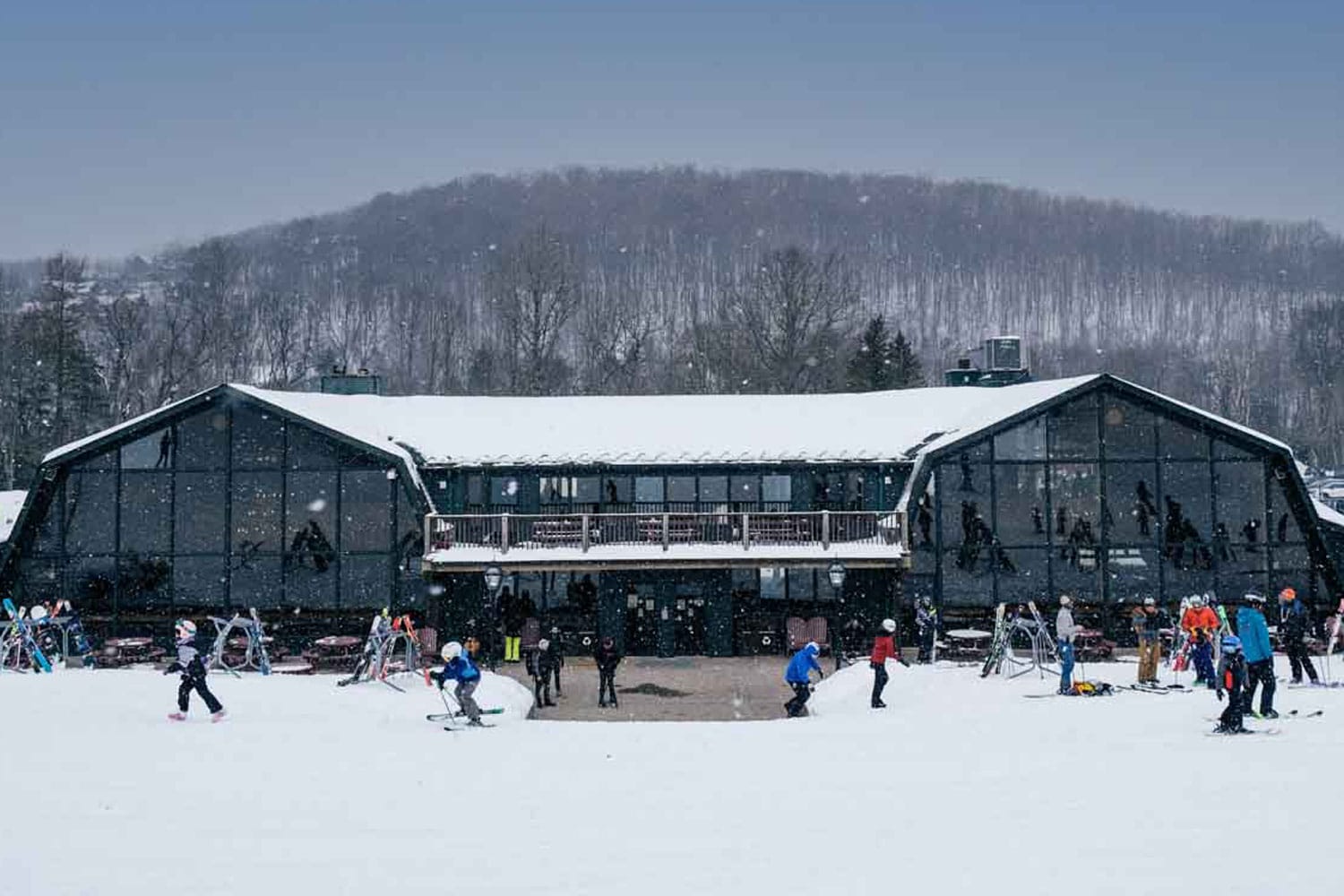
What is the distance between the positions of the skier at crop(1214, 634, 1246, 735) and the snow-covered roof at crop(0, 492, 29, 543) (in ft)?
101

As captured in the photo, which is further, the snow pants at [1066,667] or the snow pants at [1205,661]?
the snow pants at [1066,667]

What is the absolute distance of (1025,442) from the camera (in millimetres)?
28016

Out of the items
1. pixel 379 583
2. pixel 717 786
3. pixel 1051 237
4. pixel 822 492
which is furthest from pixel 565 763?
pixel 1051 237

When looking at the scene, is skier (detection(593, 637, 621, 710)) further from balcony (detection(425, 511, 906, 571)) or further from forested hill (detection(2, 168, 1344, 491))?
forested hill (detection(2, 168, 1344, 491))

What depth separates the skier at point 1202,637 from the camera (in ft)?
55.7

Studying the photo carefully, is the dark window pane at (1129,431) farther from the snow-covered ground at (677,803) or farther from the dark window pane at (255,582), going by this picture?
the dark window pane at (255,582)

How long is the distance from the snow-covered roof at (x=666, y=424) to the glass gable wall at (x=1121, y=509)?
1266 mm

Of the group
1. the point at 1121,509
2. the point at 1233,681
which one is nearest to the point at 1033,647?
the point at 1233,681

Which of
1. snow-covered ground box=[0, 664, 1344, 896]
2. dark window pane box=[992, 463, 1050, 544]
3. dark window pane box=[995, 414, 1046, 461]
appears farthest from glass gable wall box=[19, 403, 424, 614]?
dark window pane box=[995, 414, 1046, 461]

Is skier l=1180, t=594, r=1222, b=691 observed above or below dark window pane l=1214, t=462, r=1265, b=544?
below

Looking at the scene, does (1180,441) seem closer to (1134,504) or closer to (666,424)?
(1134,504)

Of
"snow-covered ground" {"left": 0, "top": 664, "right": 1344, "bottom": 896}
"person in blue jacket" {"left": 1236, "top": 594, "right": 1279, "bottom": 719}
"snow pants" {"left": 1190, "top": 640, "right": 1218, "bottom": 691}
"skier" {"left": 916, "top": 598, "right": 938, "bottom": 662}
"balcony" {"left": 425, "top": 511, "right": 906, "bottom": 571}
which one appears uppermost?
"balcony" {"left": 425, "top": 511, "right": 906, "bottom": 571}

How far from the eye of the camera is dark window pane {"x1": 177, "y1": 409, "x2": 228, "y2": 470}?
91.0 feet

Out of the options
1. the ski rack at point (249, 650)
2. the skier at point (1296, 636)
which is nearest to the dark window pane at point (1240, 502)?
the skier at point (1296, 636)
